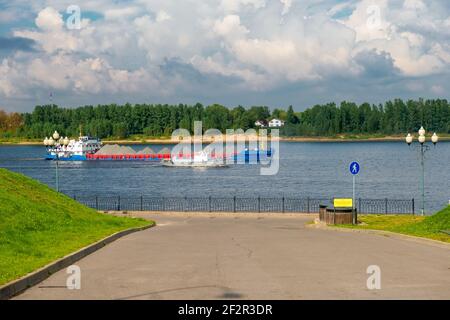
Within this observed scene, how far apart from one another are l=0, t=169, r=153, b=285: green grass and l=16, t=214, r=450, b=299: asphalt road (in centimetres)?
86

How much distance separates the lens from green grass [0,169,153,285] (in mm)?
16984

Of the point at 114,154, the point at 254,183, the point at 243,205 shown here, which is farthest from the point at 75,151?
the point at 243,205

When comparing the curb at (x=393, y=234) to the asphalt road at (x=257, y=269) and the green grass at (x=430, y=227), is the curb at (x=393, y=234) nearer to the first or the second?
the asphalt road at (x=257, y=269)

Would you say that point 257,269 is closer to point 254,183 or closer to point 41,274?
point 41,274

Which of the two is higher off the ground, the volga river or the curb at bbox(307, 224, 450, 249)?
the curb at bbox(307, 224, 450, 249)

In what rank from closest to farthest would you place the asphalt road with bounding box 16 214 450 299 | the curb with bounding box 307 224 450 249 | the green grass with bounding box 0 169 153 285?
the asphalt road with bounding box 16 214 450 299, the green grass with bounding box 0 169 153 285, the curb with bounding box 307 224 450 249

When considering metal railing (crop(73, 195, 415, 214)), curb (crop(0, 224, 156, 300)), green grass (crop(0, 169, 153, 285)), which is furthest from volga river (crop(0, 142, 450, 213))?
curb (crop(0, 224, 156, 300))

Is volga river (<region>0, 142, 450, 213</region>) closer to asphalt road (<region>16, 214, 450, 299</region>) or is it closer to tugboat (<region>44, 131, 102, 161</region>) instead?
tugboat (<region>44, 131, 102, 161</region>)

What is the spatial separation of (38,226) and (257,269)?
401 inches

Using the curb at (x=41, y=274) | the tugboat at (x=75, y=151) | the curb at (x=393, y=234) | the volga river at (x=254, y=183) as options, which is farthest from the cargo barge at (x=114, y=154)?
the curb at (x=41, y=274)

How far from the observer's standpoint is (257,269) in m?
16.4

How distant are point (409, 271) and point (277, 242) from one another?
7866mm

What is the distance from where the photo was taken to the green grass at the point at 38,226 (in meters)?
17.0

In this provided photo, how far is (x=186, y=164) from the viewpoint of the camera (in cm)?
14688
